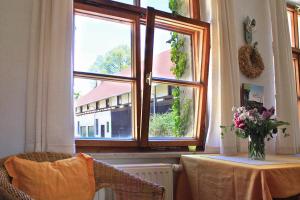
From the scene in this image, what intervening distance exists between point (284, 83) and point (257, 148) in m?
1.21

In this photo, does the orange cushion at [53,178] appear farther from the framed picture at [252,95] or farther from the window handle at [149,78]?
the framed picture at [252,95]

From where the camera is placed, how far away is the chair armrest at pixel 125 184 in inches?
60.7

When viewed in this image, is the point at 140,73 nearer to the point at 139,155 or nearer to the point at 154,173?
the point at 139,155

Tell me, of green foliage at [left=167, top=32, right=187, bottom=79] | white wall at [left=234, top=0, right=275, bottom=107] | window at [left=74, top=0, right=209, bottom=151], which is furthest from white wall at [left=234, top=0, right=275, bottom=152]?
green foliage at [left=167, top=32, right=187, bottom=79]

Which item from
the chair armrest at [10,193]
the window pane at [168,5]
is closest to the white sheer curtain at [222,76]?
the window pane at [168,5]

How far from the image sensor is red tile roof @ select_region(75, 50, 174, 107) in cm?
217

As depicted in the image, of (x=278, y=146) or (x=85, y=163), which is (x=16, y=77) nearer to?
(x=85, y=163)

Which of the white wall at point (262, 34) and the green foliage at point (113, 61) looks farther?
the white wall at point (262, 34)

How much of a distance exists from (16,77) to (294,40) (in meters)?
3.52

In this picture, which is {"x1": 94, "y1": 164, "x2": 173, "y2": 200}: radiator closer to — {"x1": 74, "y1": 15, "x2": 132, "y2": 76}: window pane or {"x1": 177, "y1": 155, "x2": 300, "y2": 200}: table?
{"x1": 177, "y1": 155, "x2": 300, "y2": 200}: table

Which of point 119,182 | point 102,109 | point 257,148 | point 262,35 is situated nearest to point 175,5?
point 262,35

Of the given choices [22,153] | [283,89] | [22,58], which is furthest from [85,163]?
[283,89]

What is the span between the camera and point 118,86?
229 cm

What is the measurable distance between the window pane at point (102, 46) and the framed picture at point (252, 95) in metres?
1.23
